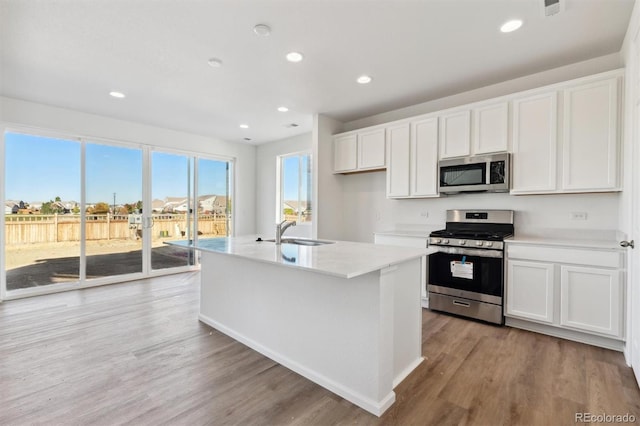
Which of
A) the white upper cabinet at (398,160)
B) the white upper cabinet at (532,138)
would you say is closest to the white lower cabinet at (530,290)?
the white upper cabinet at (532,138)

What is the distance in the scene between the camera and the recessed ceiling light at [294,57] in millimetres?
2777

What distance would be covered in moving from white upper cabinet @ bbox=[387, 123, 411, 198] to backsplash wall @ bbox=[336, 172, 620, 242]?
330mm

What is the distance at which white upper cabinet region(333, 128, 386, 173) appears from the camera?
4.23 meters

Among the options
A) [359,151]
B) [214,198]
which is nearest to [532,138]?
[359,151]

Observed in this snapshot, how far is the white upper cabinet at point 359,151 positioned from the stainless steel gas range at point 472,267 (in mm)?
1415

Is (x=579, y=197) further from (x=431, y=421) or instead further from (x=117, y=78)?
(x=117, y=78)

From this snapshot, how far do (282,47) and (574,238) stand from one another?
3.47 metres

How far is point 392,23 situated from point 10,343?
437cm

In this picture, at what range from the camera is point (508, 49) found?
2.70m

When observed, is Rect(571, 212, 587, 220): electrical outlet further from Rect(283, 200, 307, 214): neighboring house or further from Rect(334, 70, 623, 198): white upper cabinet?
Rect(283, 200, 307, 214): neighboring house

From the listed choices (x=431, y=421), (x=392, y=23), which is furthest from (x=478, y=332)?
(x=392, y=23)

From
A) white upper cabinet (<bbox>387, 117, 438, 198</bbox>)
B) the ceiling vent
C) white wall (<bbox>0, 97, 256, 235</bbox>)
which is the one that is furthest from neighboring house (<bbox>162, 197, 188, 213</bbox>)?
the ceiling vent

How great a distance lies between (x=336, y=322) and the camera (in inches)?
77.8

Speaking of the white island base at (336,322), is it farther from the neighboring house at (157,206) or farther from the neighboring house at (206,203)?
the neighboring house at (206,203)
